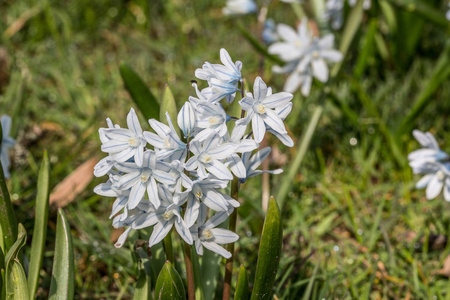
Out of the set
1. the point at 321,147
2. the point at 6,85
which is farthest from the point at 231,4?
the point at 6,85

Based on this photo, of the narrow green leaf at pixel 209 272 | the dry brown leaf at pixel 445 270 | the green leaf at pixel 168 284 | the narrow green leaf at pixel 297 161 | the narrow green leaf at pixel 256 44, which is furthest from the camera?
the narrow green leaf at pixel 256 44

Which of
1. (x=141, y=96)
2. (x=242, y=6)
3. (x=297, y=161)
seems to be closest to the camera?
(x=141, y=96)

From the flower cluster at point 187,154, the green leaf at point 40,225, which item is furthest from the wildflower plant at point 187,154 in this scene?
the green leaf at point 40,225

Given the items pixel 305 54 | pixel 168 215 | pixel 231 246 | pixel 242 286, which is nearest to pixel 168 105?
pixel 168 215

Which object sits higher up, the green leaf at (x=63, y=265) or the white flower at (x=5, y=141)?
the white flower at (x=5, y=141)

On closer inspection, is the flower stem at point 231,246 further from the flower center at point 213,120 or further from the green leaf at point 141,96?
the green leaf at point 141,96

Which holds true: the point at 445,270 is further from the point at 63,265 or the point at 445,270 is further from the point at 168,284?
the point at 63,265

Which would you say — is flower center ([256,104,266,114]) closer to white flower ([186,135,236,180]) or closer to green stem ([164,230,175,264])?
white flower ([186,135,236,180])
